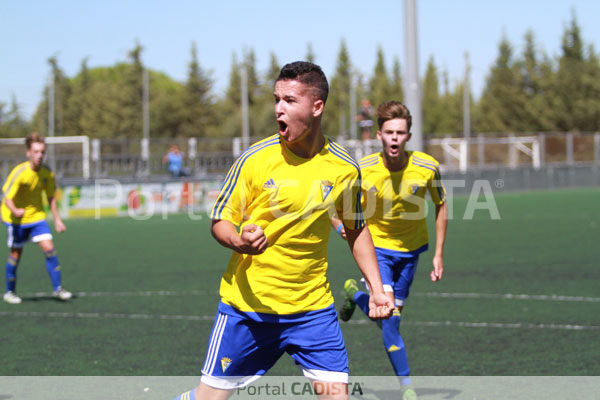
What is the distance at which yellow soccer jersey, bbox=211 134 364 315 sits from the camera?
3777 mm

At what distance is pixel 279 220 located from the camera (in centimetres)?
380

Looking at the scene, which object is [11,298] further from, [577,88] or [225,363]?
[577,88]

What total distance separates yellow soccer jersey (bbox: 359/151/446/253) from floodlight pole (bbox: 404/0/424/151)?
40.6 feet

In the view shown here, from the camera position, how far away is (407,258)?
611 cm

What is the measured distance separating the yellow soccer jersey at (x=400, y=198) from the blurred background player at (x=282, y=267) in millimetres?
2265

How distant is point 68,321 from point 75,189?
53.4 ft

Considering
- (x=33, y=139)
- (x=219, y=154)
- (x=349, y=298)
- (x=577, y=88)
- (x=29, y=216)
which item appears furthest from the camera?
(x=577, y=88)

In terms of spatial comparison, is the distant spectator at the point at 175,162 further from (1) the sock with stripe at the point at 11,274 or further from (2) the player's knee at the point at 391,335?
(2) the player's knee at the point at 391,335

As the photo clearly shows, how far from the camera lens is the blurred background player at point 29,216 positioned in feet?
32.7

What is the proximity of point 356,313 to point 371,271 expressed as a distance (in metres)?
5.22

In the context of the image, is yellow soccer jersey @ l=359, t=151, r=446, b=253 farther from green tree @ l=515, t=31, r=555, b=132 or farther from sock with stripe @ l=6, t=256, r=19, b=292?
green tree @ l=515, t=31, r=555, b=132

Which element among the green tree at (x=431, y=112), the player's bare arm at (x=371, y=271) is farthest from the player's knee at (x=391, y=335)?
the green tree at (x=431, y=112)

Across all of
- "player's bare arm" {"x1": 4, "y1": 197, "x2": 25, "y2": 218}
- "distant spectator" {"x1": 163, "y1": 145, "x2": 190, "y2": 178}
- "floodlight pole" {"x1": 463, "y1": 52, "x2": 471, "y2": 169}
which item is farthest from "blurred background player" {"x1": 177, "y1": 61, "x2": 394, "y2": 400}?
"floodlight pole" {"x1": 463, "y1": 52, "x2": 471, "y2": 169}

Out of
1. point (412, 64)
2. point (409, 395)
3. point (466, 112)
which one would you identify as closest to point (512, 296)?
point (409, 395)
